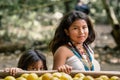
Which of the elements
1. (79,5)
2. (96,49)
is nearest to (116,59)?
(96,49)

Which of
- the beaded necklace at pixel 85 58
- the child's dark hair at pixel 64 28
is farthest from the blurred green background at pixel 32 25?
the beaded necklace at pixel 85 58

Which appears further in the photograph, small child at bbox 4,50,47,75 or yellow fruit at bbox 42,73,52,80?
small child at bbox 4,50,47,75

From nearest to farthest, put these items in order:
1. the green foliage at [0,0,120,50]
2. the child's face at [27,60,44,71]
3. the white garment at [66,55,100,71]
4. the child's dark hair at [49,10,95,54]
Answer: the white garment at [66,55,100,71], the child's dark hair at [49,10,95,54], the child's face at [27,60,44,71], the green foliage at [0,0,120,50]

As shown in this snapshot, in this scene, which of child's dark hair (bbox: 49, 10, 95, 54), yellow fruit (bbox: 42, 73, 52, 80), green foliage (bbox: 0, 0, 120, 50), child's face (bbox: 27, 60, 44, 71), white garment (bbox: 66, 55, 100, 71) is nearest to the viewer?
yellow fruit (bbox: 42, 73, 52, 80)

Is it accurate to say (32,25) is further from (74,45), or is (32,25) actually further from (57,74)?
(57,74)

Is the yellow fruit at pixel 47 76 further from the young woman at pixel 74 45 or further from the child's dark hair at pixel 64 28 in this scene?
the child's dark hair at pixel 64 28

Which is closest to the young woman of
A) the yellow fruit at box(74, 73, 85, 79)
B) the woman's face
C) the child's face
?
the woman's face

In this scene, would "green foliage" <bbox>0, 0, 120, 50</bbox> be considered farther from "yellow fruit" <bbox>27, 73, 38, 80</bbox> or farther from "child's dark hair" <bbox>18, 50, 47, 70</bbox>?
"yellow fruit" <bbox>27, 73, 38, 80</bbox>

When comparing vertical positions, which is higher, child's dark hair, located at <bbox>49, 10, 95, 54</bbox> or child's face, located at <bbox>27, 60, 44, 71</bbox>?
child's dark hair, located at <bbox>49, 10, 95, 54</bbox>

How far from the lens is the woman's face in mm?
2471

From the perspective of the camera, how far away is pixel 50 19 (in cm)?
869

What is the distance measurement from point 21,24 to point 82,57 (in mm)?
5390

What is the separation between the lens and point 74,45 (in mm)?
2537

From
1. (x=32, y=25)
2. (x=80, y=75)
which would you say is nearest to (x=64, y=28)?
(x=80, y=75)
